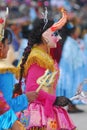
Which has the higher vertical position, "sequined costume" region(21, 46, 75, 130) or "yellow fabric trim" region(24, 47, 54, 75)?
"yellow fabric trim" region(24, 47, 54, 75)

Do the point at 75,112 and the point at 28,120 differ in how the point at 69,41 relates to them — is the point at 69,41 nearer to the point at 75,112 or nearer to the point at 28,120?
the point at 75,112

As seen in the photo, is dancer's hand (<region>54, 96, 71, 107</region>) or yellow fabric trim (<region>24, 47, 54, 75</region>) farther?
yellow fabric trim (<region>24, 47, 54, 75</region>)

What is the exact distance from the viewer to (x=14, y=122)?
403cm

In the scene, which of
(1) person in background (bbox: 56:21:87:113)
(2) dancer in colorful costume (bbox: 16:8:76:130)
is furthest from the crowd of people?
(1) person in background (bbox: 56:21:87:113)

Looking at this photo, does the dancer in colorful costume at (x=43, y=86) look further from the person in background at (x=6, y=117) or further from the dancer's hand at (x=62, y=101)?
the person in background at (x=6, y=117)

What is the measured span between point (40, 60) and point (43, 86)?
26 cm

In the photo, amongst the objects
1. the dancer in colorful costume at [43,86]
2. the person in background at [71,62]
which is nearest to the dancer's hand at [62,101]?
→ the dancer in colorful costume at [43,86]

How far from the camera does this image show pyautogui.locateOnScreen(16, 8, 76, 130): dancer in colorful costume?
5.09 m

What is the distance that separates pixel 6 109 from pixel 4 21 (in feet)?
2.41

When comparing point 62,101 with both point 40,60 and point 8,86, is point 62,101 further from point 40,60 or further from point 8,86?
point 8,86

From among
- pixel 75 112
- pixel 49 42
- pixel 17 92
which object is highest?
pixel 49 42

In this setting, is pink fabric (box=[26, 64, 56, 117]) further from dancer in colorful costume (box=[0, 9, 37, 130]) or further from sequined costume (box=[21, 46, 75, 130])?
dancer in colorful costume (box=[0, 9, 37, 130])

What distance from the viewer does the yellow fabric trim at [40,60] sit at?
5.16m

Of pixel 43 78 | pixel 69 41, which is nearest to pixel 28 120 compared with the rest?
pixel 43 78
